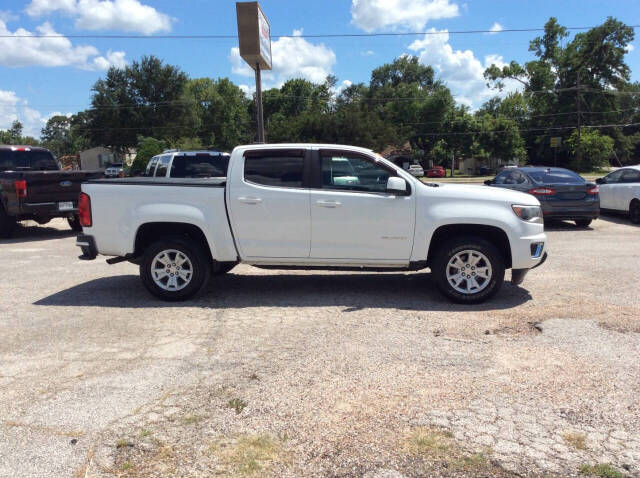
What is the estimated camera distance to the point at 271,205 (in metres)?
6.28

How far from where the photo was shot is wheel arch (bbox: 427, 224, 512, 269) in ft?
20.5

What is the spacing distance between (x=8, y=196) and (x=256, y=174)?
26.2 feet

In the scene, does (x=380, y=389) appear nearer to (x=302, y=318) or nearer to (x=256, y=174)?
(x=302, y=318)

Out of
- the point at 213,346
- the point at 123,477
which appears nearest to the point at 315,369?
the point at 213,346

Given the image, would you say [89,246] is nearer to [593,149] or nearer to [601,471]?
[601,471]

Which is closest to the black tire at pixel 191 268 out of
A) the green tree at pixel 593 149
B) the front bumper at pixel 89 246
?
the front bumper at pixel 89 246

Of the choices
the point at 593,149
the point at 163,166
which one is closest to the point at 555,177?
the point at 163,166

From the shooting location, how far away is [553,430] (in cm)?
337

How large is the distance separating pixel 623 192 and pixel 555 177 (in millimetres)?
2423

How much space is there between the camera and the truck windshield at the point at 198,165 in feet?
38.5

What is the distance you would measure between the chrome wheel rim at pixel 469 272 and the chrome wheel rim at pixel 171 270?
313cm

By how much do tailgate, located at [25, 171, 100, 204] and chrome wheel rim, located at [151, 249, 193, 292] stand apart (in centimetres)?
669

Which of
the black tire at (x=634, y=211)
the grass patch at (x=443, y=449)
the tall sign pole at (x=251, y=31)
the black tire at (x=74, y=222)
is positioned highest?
the tall sign pole at (x=251, y=31)

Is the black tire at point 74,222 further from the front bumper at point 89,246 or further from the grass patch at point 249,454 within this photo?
the grass patch at point 249,454
